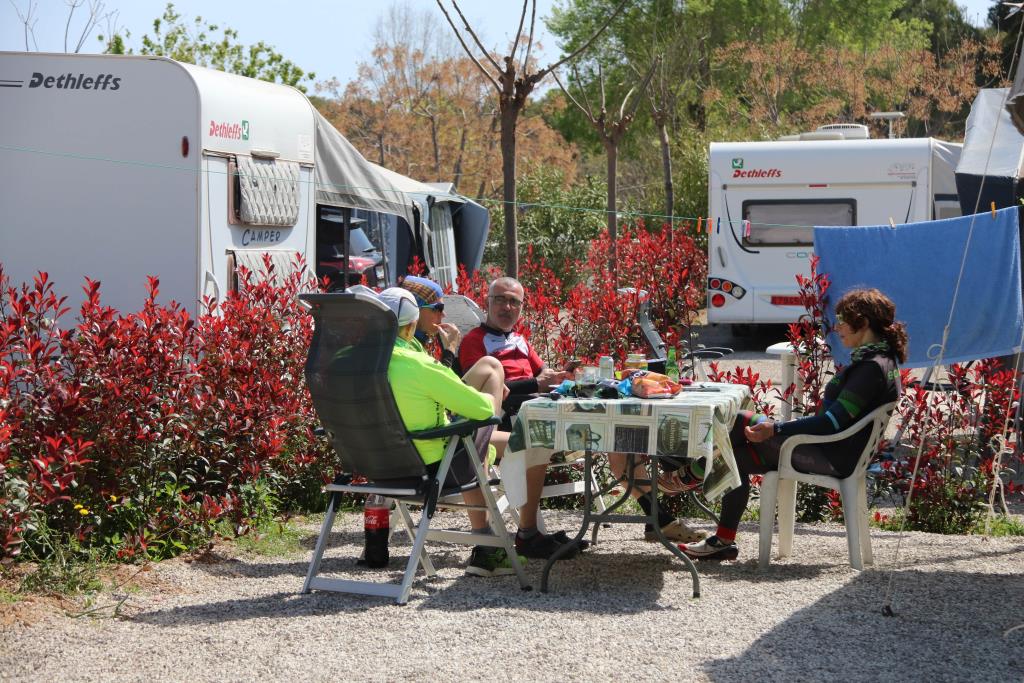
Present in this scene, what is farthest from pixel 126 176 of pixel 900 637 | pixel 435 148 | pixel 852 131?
pixel 435 148

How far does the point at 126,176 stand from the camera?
752 centimetres

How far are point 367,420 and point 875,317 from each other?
2.14 m

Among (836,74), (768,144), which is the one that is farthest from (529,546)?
(836,74)

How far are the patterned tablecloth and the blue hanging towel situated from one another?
248cm

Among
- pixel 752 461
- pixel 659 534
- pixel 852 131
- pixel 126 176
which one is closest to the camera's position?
pixel 659 534

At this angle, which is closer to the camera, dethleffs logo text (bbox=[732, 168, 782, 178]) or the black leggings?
the black leggings

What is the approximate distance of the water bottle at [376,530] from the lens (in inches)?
200

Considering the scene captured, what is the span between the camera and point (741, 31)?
1427 inches

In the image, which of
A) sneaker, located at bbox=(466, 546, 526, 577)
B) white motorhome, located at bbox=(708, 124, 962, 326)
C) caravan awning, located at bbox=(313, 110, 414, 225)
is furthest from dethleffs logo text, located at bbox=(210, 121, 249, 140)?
white motorhome, located at bbox=(708, 124, 962, 326)

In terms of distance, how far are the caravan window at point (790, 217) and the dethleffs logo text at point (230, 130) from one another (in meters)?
7.72

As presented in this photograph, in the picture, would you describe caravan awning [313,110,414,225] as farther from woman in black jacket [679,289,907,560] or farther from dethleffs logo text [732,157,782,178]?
woman in black jacket [679,289,907,560]

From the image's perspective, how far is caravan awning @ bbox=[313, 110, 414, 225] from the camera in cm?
973

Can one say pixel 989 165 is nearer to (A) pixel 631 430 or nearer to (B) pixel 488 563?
(A) pixel 631 430

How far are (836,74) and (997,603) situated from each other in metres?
24.4
